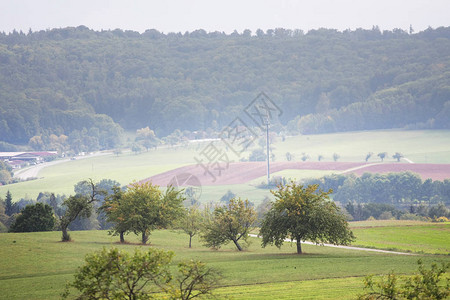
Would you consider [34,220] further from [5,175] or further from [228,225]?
[5,175]

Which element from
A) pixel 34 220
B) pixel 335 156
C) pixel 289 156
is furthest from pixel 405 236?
pixel 289 156

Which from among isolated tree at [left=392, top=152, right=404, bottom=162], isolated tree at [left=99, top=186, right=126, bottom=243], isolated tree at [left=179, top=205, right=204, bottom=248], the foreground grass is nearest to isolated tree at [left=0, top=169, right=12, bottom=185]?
isolated tree at [left=392, top=152, right=404, bottom=162]

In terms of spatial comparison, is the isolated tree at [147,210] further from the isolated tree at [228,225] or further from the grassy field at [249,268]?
the isolated tree at [228,225]

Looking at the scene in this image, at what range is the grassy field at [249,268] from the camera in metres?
27.8

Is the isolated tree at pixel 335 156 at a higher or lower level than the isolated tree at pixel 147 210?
higher

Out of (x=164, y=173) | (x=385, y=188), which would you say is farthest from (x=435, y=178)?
(x=164, y=173)

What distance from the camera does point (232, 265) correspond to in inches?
1390

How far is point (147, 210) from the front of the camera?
49312 millimetres

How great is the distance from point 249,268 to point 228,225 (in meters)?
13.5

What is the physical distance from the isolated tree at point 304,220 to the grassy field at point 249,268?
4.55 feet

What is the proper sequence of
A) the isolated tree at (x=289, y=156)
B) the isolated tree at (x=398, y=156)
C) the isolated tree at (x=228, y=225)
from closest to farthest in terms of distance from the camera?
the isolated tree at (x=228, y=225) → the isolated tree at (x=398, y=156) → the isolated tree at (x=289, y=156)

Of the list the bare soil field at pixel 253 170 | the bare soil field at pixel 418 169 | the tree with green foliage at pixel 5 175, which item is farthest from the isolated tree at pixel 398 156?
the tree with green foliage at pixel 5 175

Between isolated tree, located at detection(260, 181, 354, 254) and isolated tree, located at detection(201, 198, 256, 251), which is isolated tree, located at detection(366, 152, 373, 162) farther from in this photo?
isolated tree, located at detection(260, 181, 354, 254)

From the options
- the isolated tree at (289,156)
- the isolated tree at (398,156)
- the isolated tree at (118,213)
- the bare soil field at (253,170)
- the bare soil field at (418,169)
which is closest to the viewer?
the isolated tree at (118,213)
